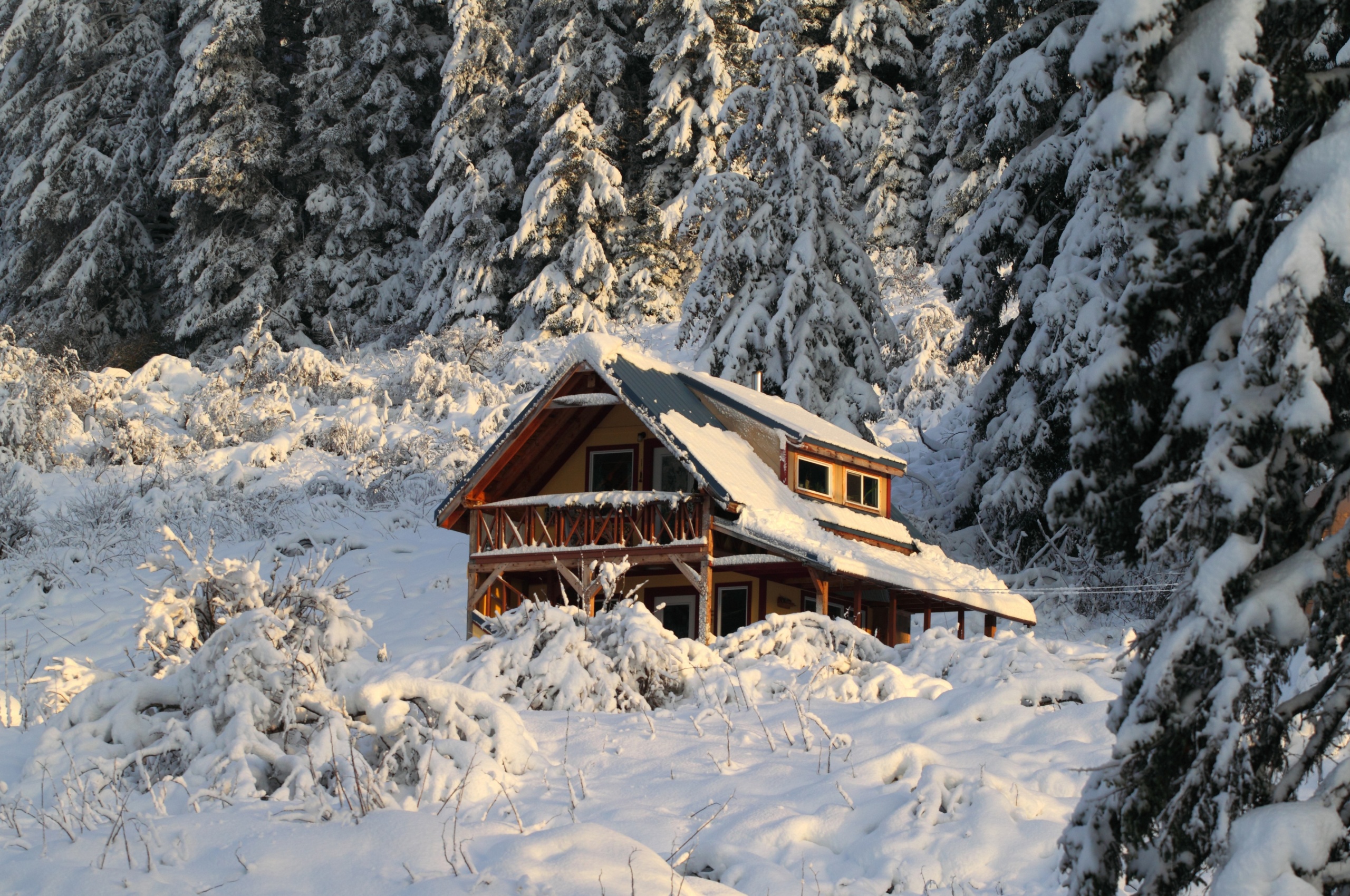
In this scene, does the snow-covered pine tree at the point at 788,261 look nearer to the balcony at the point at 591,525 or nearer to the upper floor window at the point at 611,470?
the upper floor window at the point at 611,470

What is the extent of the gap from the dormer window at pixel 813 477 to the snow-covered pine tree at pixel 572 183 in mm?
→ 20130

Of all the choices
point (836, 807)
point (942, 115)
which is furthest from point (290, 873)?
point (942, 115)

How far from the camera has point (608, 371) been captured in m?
22.1

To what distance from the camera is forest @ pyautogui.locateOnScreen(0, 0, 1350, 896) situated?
5.06 m

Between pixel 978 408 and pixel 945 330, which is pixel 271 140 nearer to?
pixel 945 330

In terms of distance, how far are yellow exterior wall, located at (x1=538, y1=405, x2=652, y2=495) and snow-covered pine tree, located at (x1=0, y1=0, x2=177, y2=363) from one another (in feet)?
110

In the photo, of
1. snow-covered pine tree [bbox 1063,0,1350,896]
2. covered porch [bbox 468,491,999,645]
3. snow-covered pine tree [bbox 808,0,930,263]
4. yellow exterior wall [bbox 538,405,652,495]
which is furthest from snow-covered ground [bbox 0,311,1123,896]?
snow-covered pine tree [bbox 808,0,930,263]

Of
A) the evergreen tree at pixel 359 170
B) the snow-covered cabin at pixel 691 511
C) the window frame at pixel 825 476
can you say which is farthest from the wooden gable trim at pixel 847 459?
the evergreen tree at pixel 359 170

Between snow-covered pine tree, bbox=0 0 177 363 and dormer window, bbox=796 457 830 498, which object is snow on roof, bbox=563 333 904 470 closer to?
dormer window, bbox=796 457 830 498

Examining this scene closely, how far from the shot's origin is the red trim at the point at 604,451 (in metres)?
24.6

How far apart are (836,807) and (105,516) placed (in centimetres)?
2626

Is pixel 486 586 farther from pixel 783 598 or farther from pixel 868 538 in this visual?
pixel 868 538

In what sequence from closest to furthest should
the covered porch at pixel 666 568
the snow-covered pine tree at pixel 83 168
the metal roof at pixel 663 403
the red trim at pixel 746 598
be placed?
the metal roof at pixel 663 403 < the covered porch at pixel 666 568 < the red trim at pixel 746 598 < the snow-covered pine tree at pixel 83 168

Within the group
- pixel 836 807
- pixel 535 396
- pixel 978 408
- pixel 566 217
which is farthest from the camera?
pixel 566 217
